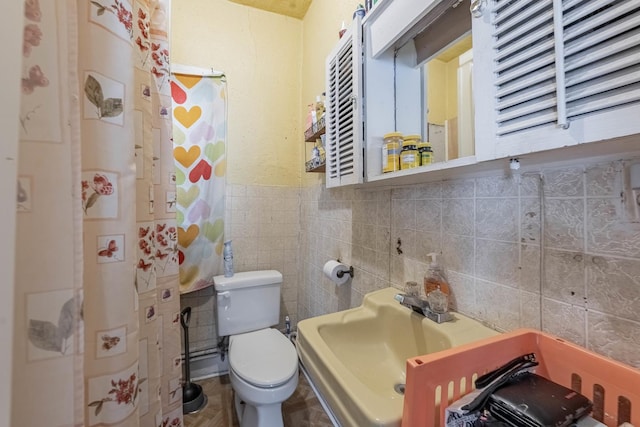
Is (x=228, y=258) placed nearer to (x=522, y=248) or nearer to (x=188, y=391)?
(x=188, y=391)

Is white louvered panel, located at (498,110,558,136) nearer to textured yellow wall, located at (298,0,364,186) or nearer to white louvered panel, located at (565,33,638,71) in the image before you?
white louvered panel, located at (565,33,638,71)

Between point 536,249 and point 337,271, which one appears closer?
point 536,249

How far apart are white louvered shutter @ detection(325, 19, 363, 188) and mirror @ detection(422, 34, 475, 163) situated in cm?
26

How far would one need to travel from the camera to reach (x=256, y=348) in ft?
4.90

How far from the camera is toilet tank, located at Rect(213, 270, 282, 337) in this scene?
1.71 m

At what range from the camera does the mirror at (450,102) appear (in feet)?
2.77

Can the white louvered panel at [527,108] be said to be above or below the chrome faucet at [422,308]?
above

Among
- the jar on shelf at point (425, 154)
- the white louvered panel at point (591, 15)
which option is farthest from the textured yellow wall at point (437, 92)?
the white louvered panel at point (591, 15)

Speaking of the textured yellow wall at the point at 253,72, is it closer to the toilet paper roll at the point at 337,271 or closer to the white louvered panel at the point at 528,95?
the toilet paper roll at the point at 337,271

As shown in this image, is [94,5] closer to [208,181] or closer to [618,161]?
[618,161]

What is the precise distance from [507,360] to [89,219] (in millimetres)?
867

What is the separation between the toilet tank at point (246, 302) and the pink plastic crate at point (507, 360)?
1469 millimetres

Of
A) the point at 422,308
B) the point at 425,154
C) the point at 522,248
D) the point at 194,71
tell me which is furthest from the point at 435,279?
the point at 194,71

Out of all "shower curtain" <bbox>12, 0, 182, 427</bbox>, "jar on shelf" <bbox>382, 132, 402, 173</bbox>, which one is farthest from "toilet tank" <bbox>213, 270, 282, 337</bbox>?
"jar on shelf" <bbox>382, 132, 402, 173</bbox>
